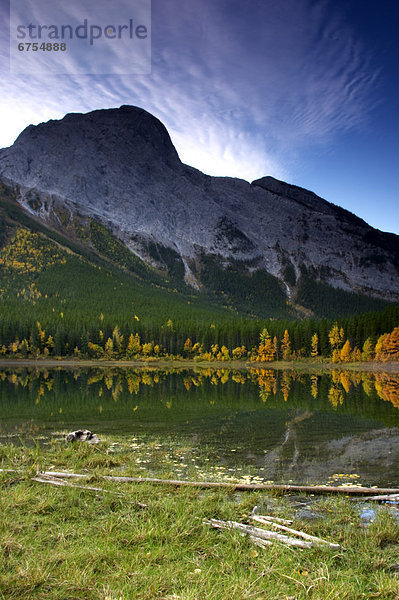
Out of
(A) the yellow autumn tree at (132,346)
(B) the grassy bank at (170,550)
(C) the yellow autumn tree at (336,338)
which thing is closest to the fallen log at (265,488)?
(B) the grassy bank at (170,550)

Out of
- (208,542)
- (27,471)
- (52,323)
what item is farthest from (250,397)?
(52,323)

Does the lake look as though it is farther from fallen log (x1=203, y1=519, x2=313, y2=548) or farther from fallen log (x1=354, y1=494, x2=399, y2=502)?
fallen log (x1=203, y1=519, x2=313, y2=548)

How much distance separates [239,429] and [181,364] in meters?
111

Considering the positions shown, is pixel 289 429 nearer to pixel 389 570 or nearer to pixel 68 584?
pixel 389 570

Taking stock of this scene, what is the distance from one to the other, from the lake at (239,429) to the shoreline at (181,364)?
226 ft

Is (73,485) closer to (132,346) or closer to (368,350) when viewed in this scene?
(368,350)

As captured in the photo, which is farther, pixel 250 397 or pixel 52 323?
pixel 52 323

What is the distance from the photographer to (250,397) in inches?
2120

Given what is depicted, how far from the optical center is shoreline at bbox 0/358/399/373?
4867 inches

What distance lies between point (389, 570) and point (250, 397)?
46255 mm

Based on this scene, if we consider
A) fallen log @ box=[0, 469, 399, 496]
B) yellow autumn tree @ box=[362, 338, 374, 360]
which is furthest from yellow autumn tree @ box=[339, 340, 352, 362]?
fallen log @ box=[0, 469, 399, 496]

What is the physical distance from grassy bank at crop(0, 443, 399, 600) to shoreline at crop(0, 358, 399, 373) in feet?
373

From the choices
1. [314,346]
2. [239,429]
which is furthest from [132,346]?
[239,429]

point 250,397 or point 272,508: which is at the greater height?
point 272,508
